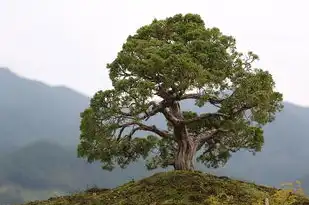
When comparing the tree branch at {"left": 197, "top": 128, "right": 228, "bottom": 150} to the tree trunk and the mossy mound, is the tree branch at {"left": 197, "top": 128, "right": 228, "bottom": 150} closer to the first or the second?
the tree trunk

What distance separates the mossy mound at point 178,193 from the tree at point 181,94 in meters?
3.36

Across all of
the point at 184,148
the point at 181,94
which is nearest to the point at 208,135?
the point at 184,148

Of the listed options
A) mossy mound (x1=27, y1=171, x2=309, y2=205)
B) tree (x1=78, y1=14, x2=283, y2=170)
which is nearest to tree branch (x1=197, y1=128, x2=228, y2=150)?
tree (x1=78, y1=14, x2=283, y2=170)

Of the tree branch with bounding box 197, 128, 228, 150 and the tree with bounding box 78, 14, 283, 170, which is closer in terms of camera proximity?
the tree with bounding box 78, 14, 283, 170

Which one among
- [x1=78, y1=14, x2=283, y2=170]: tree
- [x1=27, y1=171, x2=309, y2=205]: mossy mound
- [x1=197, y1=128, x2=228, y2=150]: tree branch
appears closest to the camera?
[x1=27, y1=171, x2=309, y2=205]: mossy mound

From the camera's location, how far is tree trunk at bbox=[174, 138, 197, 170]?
1238 inches

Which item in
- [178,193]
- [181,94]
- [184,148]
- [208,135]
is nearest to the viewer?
[178,193]

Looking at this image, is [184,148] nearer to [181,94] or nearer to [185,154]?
[185,154]

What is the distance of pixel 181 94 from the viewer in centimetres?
2848

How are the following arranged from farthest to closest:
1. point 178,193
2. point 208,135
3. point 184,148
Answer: point 208,135 → point 184,148 → point 178,193

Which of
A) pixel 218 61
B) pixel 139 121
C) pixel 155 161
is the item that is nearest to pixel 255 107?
pixel 218 61

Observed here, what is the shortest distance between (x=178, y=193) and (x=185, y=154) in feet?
21.6

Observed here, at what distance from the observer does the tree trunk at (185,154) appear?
3144 cm

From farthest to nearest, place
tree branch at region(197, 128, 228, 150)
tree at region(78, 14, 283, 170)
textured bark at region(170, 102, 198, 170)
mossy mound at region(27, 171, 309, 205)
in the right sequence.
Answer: tree branch at region(197, 128, 228, 150) < textured bark at region(170, 102, 198, 170) < tree at region(78, 14, 283, 170) < mossy mound at region(27, 171, 309, 205)
